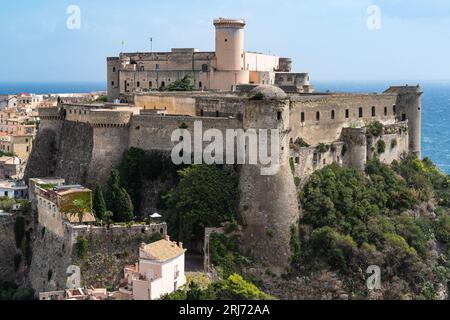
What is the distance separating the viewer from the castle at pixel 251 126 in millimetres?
37875

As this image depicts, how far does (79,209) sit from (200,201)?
5.75 meters

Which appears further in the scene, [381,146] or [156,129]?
[381,146]

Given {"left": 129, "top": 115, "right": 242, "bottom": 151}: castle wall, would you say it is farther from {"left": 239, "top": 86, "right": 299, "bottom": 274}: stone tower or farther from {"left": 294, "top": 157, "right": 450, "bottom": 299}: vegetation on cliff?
{"left": 294, "top": 157, "right": 450, "bottom": 299}: vegetation on cliff

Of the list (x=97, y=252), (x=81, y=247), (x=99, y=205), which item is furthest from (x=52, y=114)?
(x=97, y=252)

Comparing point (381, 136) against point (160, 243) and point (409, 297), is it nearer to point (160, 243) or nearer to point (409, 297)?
point (409, 297)

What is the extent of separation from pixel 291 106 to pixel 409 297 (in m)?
11.7

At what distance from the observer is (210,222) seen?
1485 inches

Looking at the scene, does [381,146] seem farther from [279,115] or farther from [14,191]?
[14,191]

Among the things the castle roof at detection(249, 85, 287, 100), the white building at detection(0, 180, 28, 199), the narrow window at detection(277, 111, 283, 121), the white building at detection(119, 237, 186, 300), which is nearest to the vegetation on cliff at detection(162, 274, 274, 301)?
the white building at detection(119, 237, 186, 300)

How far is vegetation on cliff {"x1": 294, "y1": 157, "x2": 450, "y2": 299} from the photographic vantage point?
38219mm

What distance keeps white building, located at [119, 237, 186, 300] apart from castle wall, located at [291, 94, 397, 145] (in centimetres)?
1254

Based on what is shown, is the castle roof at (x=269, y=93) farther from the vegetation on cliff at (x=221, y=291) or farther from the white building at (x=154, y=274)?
the vegetation on cliff at (x=221, y=291)

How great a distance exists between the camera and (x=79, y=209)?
35875 millimetres
